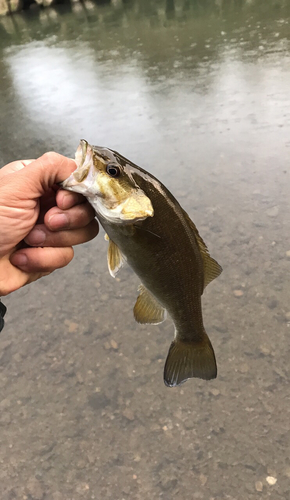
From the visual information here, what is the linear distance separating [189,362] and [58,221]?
2.25ft

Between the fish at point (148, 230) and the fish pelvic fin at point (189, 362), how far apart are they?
3.3 inches

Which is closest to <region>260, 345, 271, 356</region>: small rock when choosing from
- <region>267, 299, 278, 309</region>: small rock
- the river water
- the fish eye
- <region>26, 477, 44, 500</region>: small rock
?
the river water

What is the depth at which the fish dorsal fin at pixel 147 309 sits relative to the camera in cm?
132

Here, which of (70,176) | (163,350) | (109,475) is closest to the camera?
(70,176)

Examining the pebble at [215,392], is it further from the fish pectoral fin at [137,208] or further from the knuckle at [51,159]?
the knuckle at [51,159]

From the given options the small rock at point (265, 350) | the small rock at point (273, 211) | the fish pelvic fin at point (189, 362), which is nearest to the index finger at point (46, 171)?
the fish pelvic fin at point (189, 362)

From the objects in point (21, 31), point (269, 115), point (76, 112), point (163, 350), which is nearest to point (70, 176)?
point (163, 350)

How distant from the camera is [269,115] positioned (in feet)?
12.9

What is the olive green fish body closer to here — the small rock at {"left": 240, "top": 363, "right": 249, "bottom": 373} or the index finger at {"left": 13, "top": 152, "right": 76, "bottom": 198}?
the index finger at {"left": 13, "top": 152, "right": 76, "bottom": 198}

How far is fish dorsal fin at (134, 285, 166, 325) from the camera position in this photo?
1.32 meters

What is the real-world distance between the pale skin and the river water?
0.78 metres

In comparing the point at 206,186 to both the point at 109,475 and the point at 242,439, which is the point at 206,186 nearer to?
the point at 242,439

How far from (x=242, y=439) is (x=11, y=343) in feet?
4.53

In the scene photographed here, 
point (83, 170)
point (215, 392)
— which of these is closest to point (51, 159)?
point (83, 170)
